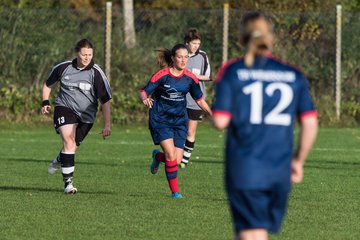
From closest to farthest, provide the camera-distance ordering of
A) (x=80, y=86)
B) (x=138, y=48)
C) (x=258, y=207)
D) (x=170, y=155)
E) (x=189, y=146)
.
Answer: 1. (x=258, y=207)
2. (x=170, y=155)
3. (x=80, y=86)
4. (x=189, y=146)
5. (x=138, y=48)

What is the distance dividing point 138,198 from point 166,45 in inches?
539

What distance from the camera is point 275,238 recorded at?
9039 mm

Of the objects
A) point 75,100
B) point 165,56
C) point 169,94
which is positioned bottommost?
point 75,100

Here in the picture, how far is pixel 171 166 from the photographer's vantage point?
11.8 metres

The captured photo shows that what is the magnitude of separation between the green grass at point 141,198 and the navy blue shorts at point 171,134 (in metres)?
0.58

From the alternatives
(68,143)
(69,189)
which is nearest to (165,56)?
(68,143)

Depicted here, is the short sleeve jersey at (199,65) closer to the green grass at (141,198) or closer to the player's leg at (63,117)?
the green grass at (141,198)

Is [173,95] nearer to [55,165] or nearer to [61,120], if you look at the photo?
[61,120]

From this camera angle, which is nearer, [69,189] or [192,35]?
[69,189]

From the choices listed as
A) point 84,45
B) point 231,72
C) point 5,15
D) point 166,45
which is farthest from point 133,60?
point 231,72

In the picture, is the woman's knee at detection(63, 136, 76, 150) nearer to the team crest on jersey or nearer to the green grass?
the green grass

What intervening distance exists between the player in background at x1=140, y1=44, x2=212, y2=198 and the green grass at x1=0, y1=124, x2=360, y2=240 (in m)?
0.45

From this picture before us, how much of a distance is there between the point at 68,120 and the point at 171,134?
1235 mm

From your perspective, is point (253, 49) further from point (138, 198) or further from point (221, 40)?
point (221, 40)
